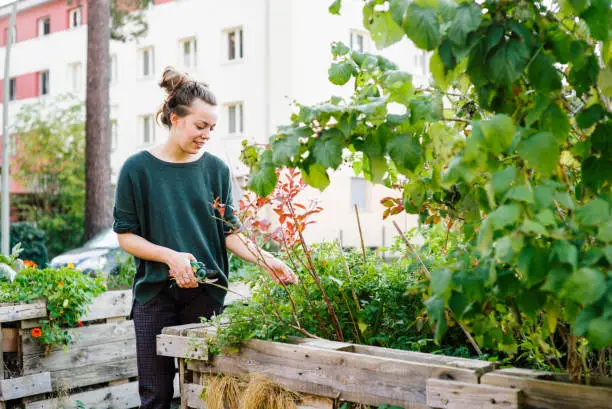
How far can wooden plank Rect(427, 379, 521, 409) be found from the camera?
6.77 ft

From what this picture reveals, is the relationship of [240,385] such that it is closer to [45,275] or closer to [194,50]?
[45,275]

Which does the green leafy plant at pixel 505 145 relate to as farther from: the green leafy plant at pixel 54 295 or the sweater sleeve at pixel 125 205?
the green leafy plant at pixel 54 295

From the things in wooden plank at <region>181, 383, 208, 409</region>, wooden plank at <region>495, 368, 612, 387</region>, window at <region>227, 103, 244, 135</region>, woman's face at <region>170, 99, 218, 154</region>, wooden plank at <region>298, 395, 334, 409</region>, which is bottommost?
wooden plank at <region>181, 383, 208, 409</region>

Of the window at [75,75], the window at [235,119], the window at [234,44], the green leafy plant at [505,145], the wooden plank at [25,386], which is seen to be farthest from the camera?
the window at [75,75]

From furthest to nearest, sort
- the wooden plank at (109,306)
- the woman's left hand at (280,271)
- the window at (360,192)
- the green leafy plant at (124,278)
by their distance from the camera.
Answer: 1. the window at (360,192)
2. the green leafy plant at (124,278)
3. the wooden plank at (109,306)
4. the woman's left hand at (280,271)

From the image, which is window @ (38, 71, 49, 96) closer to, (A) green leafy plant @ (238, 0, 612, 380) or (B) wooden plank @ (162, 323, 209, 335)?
(B) wooden plank @ (162, 323, 209, 335)

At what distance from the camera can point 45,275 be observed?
4.92m

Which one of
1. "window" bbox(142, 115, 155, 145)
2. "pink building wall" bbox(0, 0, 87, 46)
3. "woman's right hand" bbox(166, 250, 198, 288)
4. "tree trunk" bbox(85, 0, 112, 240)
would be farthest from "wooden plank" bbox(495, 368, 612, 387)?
"pink building wall" bbox(0, 0, 87, 46)

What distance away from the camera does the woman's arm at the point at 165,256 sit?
312 centimetres

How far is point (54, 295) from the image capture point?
4816mm

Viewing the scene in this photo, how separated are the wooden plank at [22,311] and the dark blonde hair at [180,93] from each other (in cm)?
184

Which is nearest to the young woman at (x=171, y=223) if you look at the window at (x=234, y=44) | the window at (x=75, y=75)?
the window at (x=234, y=44)

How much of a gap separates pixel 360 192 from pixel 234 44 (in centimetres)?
635

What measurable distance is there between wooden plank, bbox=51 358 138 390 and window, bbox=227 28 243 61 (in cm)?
2042
